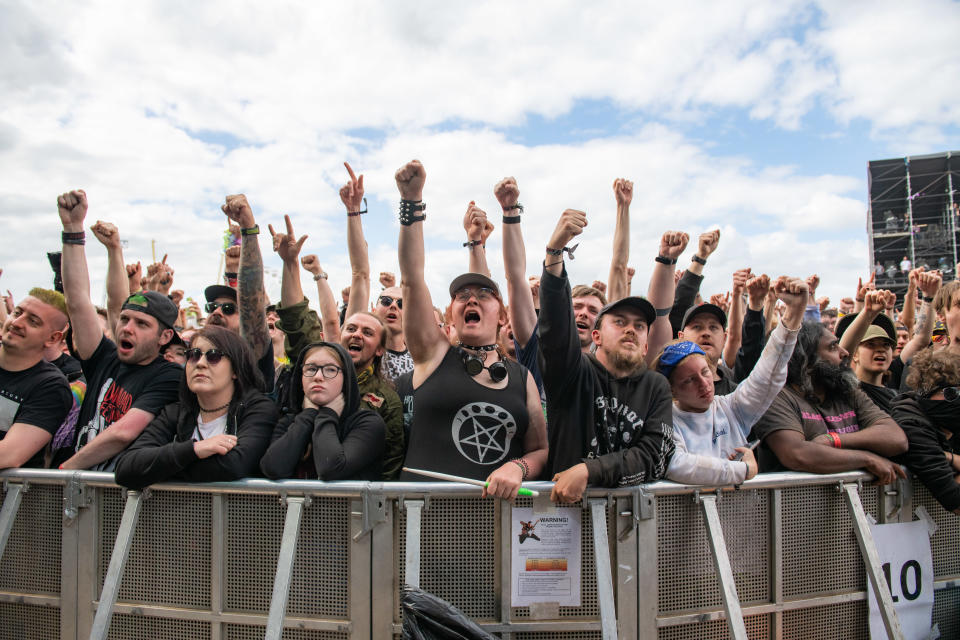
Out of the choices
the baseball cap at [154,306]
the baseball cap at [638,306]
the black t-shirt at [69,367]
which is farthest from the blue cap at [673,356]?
the black t-shirt at [69,367]

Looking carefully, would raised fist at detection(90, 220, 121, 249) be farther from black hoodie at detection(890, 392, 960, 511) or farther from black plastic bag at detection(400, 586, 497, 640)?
black hoodie at detection(890, 392, 960, 511)

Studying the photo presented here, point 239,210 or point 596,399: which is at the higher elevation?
point 239,210

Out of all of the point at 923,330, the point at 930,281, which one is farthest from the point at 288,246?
the point at 923,330

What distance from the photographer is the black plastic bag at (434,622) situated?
7.77ft

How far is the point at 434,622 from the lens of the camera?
7.78 ft

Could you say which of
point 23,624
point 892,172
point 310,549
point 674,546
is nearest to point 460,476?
point 310,549

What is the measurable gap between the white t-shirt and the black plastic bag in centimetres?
142

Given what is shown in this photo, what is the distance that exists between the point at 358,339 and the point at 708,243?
2749 millimetres

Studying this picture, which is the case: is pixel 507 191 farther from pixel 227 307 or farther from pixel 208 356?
pixel 227 307

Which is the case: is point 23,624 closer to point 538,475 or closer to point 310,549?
point 310,549

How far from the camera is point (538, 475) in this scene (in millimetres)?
3092

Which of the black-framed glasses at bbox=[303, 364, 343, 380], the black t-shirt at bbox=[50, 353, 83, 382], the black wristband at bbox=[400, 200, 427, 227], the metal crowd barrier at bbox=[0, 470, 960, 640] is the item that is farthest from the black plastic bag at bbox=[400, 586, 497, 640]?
the black t-shirt at bbox=[50, 353, 83, 382]

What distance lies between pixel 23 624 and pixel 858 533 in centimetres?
423

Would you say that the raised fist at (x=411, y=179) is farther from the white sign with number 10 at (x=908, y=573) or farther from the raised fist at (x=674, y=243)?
the white sign with number 10 at (x=908, y=573)
